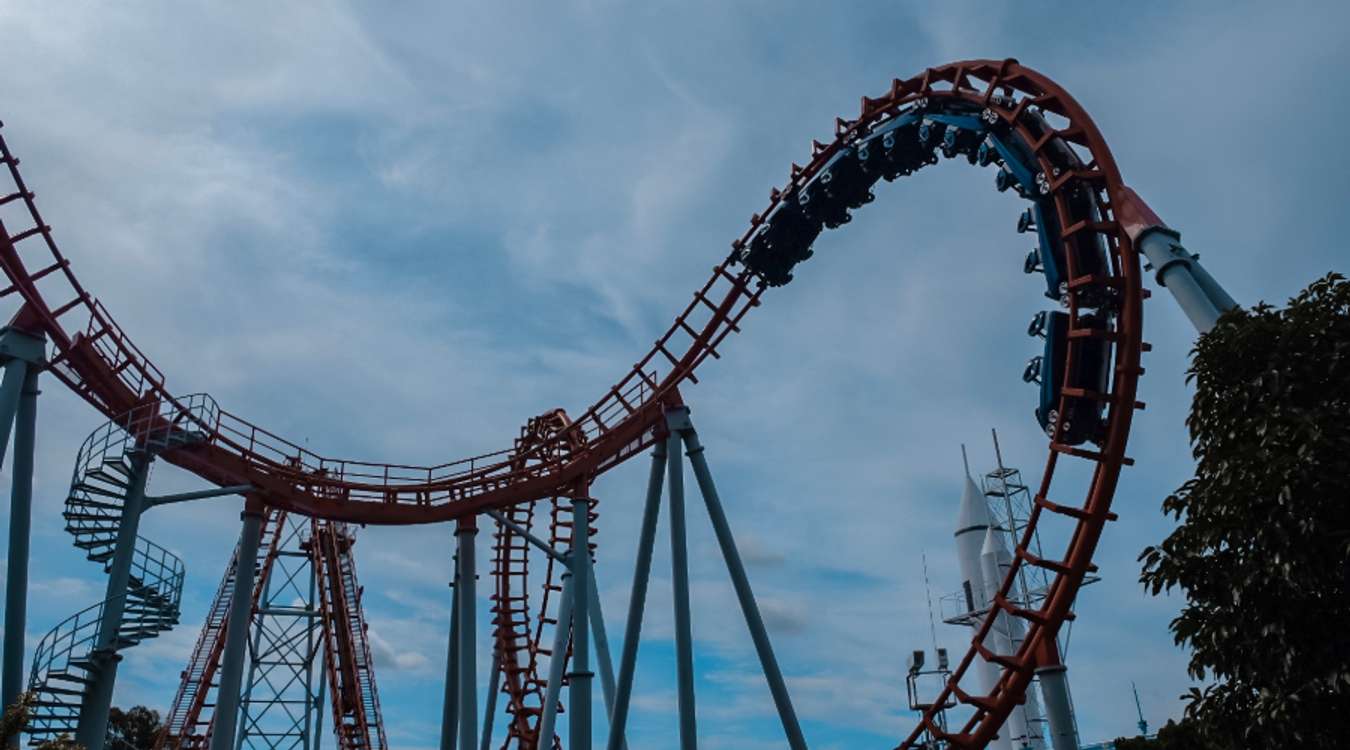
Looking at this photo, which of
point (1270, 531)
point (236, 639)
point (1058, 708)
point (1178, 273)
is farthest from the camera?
point (236, 639)

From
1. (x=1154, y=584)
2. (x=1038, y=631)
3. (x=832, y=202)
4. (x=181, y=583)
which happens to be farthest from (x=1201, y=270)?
(x=181, y=583)

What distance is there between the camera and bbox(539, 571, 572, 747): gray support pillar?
64.1 feet

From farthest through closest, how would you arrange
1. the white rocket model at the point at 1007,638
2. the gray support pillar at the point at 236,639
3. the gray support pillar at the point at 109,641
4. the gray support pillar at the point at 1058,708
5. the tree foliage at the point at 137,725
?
1. the tree foliage at the point at 137,725
2. the white rocket model at the point at 1007,638
3. the gray support pillar at the point at 236,639
4. the gray support pillar at the point at 109,641
5. the gray support pillar at the point at 1058,708

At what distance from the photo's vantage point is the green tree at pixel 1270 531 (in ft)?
24.6

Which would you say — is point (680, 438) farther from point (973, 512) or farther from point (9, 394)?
point (973, 512)

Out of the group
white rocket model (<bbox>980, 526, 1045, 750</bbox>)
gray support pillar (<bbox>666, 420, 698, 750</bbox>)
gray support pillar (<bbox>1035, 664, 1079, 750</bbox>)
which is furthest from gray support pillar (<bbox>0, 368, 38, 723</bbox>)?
white rocket model (<bbox>980, 526, 1045, 750</bbox>)

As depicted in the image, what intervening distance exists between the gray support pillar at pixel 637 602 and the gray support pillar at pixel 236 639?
19.1 ft

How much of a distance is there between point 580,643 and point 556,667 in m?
3.37

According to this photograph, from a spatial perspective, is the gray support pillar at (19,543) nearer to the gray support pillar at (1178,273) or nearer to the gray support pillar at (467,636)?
the gray support pillar at (467,636)

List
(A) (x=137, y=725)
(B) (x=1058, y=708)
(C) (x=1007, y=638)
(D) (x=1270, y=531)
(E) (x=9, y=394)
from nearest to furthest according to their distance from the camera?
1. (D) (x=1270, y=531)
2. (B) (x=1058, y=708)
3. (E) (x=9, y=394)
4. (C) (x=1007, y=638)
5. (A) (x=137, y=725)

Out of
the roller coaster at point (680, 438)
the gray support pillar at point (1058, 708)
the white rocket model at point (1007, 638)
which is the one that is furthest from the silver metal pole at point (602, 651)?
the white rocket model at point (1007, 638)

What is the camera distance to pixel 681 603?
17031 mm

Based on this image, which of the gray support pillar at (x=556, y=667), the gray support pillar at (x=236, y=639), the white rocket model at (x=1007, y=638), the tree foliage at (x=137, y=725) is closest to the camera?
the gray support pillar at (x=236, y=639)

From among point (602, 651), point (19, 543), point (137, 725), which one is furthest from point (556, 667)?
point (137, 725)
